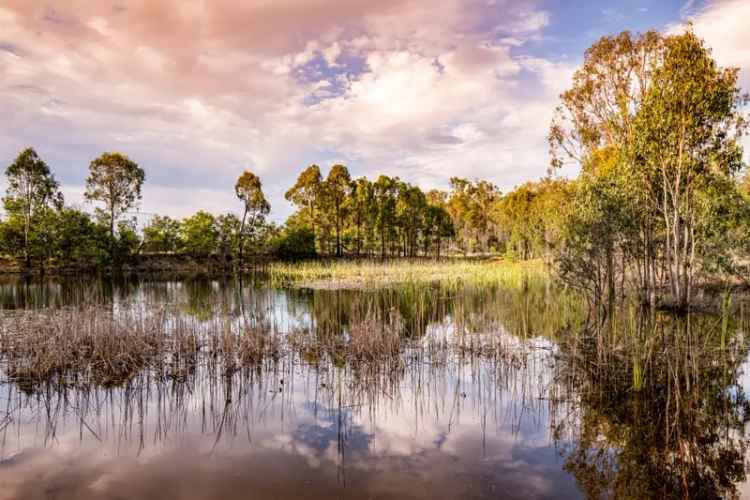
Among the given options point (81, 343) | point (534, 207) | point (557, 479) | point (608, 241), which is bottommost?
point (557, 479)

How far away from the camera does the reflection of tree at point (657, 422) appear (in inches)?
164

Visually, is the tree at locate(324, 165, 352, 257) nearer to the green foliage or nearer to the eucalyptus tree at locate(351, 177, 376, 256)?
the eucalyptus tree at locate(351, 177, 376, 256)

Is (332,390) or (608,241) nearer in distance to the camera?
(332,390)

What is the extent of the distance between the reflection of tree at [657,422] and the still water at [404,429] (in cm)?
2

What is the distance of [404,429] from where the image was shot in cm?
551

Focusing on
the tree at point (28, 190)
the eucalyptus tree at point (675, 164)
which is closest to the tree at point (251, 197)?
the tree at point (28, 190)

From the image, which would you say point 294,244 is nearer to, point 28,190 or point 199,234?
point 199,234

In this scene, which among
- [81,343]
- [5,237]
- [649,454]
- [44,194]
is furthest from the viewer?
[44,194]

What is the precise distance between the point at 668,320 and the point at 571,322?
9.72ft

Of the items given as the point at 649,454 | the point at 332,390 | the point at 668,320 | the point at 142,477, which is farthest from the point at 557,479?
the point at 668,320

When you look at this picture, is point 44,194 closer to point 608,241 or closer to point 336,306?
point 336,306

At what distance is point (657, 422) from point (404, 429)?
10.1 feet

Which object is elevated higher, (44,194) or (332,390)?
(44,194)

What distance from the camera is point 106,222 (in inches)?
1475
